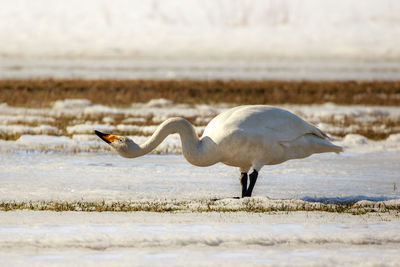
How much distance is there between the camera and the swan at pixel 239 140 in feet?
29.2

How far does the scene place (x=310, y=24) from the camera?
171875 mm

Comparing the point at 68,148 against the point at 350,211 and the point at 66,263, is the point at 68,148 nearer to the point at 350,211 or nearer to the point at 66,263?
the point at 350,211

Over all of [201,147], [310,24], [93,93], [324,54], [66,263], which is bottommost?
[66,263]

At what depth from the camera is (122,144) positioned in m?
8.70

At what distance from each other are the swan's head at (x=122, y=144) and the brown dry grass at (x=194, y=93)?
1580cm

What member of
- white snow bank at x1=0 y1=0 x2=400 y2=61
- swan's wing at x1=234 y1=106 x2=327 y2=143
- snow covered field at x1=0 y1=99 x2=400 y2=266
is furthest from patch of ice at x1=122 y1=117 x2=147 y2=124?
white snow bank at x1=0 y1=0 x2=400 y2=61

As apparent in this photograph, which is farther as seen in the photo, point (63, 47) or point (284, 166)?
point (63, 47)

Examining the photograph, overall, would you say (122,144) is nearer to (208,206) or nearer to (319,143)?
(208,206)

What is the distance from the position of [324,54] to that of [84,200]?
124 metres

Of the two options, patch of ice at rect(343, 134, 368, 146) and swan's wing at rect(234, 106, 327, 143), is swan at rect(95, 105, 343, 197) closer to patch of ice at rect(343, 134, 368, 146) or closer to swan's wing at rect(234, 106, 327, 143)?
swan's wing at rect(234, 106, 327, 143)

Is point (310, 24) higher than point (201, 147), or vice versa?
point (310, 24)

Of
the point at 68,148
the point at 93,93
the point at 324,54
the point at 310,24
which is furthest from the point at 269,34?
the point at 68,148

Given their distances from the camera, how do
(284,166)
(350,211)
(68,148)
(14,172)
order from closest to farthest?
(350,211), (14,172), (284,166), (68,148)

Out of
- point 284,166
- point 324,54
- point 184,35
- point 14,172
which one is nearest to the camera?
point 14,172
